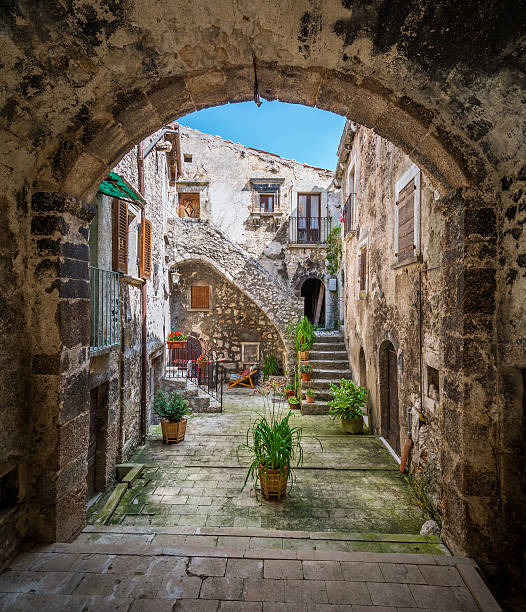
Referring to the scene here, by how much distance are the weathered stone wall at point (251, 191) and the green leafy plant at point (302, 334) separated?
17.8 feet

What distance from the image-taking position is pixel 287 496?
4.71m

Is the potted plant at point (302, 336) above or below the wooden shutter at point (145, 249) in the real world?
below

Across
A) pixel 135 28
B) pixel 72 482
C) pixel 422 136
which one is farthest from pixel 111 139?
pixel 72 482

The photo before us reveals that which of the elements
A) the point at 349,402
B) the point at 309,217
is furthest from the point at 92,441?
the point at 309,217

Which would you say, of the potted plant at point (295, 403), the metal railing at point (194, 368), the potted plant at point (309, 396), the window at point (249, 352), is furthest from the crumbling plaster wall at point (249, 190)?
the potted plant at point (309, 396)

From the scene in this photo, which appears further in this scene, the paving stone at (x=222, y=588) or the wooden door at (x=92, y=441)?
the wooden door at (x=92, y=441)

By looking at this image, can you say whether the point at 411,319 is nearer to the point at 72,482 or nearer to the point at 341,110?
the point at 341,110

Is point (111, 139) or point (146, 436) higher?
point (111, 139)

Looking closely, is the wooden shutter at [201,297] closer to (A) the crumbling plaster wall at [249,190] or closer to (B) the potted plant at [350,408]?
(A) the crumbling plaster wall at [249,190]

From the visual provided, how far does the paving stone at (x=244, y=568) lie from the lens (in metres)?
2.41

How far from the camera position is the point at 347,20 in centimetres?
202

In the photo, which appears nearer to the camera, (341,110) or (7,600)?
(7,600)

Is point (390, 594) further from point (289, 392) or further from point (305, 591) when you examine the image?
point (289, 392)

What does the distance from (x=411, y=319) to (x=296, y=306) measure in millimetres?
6234
